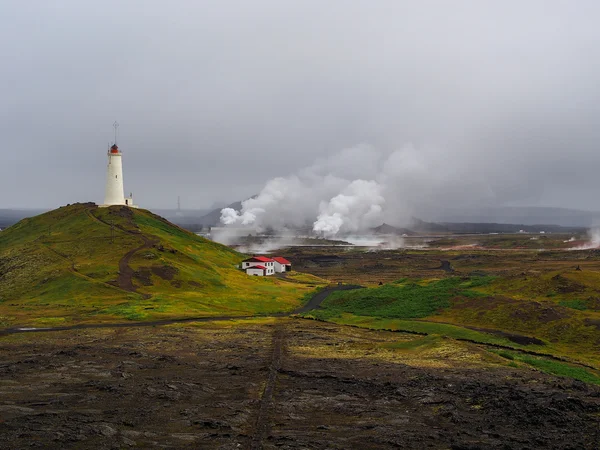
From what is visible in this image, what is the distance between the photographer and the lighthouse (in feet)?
385

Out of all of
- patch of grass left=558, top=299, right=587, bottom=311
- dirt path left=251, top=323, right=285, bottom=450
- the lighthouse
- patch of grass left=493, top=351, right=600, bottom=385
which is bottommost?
patch of grass left=493, top=351, right=600, bottom=385

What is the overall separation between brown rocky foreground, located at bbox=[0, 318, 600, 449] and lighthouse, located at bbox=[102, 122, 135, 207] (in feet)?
250

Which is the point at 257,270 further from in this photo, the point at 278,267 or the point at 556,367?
the point at 556,367

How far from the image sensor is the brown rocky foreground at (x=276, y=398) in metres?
23.7

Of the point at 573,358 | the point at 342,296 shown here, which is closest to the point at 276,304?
the point at 342,296

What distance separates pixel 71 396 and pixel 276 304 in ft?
161

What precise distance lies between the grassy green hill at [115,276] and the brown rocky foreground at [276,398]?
749 inches

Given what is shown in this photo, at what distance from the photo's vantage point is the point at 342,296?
82312mm

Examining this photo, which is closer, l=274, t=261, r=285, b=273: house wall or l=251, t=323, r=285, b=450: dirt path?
l=251, t=323, r=285, b=450: dirt path

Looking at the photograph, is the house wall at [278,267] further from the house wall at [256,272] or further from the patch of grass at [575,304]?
the patch of grass at [575,304]

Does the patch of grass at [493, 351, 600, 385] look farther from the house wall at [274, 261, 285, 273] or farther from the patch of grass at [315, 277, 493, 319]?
the house wall at [274, 261, 285, 273]

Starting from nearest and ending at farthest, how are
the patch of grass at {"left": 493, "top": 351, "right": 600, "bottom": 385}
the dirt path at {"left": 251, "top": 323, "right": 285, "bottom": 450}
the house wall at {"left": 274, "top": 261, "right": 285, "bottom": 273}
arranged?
the dirt path at {"left": 251, "top": 323, "right": 285, "bottom": 450}, the patch of grass at {"left": 493, "top": 351, "right": 600, "bottom": 385}, the house wall at {"left": 274, "top": 261, "right": 285, "bottom": 273}

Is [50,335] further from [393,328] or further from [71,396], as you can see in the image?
[393,328]

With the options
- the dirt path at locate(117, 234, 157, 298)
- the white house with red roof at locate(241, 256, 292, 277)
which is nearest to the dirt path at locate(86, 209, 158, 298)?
the dirt path at locate(117, 234, 157, 298)
